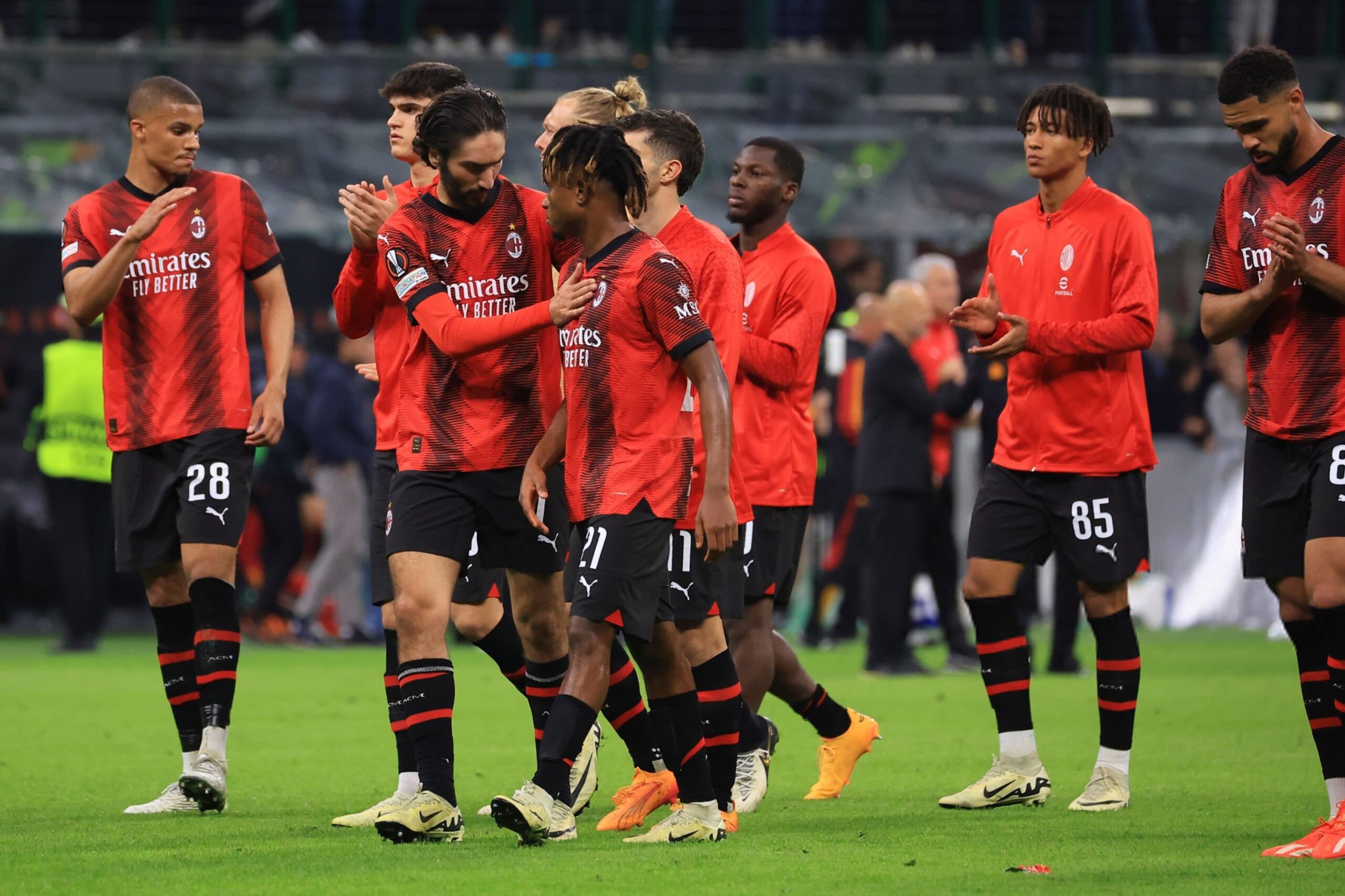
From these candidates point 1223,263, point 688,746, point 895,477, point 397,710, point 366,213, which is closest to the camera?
point 688,746

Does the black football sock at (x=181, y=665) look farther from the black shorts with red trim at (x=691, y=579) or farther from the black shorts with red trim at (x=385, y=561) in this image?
the black shorts with red trim at (x=691, y=579)

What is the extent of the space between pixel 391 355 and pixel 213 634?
1255 millimetres

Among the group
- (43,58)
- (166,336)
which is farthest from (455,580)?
(43,58)

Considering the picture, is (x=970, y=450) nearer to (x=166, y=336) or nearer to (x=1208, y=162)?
(x=1208, y=162)

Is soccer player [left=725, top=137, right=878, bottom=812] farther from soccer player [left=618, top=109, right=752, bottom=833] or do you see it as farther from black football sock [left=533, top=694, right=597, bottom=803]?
black football sock [left=533, top=694, right=597, bottom=803]

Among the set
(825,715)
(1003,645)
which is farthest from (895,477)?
(1003,645)

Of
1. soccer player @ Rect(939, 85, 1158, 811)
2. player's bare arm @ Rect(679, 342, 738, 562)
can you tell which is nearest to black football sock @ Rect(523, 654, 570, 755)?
player's bare arm @ Rect(679, 342, 738, 562)

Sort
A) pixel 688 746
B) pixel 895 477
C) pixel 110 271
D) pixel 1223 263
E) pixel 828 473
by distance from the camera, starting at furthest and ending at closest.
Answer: pixel 828 473 → pixel 895 477 → pixel 110 271 → pixel 1223 263 → pixel 688 746

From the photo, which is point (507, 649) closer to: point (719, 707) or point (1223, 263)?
point (719, 707)

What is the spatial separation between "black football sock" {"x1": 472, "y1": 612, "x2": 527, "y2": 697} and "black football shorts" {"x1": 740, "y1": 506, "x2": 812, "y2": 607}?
2.73 feet

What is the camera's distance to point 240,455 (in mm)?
6945

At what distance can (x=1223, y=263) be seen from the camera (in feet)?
19.9

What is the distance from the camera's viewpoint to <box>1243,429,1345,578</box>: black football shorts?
5.69m

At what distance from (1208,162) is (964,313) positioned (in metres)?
12.6
